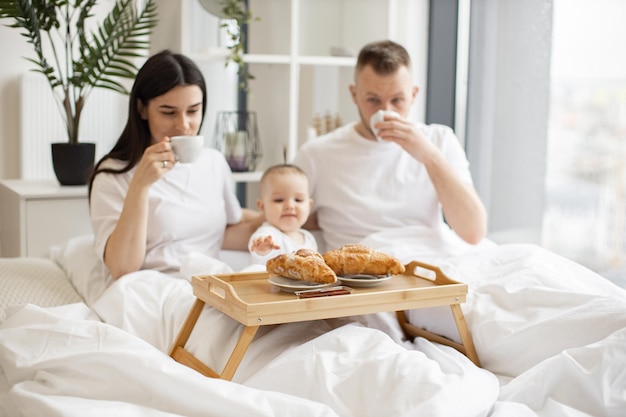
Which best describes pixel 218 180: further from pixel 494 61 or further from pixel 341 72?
pixel 494 61

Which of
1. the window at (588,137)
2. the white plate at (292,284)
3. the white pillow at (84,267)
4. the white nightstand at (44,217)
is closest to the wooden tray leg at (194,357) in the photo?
the white plate at (292,284)

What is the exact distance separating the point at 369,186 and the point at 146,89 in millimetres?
805

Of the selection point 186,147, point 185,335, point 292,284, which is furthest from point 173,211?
point 292,284

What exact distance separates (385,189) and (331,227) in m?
0.22

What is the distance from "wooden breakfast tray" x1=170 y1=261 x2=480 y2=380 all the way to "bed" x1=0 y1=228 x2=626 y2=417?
0.03 m

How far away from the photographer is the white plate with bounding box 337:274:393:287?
1779 millimetres

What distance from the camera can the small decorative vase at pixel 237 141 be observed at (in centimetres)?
335

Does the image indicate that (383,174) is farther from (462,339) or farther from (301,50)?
(301,50)

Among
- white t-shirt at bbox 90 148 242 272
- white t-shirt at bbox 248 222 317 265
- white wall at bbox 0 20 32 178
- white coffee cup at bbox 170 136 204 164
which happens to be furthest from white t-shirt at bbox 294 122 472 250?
white wall at bbox 0 20 32 178

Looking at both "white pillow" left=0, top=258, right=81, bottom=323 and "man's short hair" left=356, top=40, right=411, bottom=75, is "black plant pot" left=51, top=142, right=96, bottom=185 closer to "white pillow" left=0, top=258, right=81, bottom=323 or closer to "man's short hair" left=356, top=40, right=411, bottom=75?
"white pillow" left=0, top=258, right=81, bottom=323

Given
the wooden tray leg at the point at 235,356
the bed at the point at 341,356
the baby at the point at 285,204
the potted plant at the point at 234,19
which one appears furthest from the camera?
the potted plant at the point at 234,19

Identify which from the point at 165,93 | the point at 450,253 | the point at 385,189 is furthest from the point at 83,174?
the point at 450,253

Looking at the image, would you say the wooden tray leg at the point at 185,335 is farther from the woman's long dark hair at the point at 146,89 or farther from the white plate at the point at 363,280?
the woman's long dark hair at the point at 146,89

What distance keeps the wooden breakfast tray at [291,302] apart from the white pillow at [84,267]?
544 millimetres
